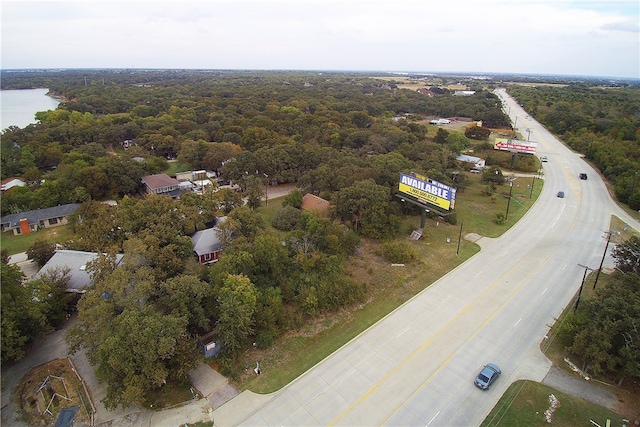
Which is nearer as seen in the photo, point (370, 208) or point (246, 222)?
point (246, 222)

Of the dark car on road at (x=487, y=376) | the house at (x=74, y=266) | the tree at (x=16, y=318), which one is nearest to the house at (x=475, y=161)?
the dark car on road at (x=487, y=376)

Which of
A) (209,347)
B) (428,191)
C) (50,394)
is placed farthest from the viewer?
(428,191)

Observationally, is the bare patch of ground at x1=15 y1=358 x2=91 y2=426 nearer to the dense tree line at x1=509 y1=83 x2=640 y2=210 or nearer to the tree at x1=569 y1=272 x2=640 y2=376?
the tree at x1=569 y1=272 x2=640 y2=376

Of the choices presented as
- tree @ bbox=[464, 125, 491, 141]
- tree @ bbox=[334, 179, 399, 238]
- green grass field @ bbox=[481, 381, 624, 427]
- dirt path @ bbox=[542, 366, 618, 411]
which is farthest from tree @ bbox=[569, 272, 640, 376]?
tree @ bbox=[464, 125, 491, 141]

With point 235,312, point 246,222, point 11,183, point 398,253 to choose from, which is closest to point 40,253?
point 246,222

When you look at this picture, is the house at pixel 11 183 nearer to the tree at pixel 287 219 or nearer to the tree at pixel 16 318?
the tree at pixel 16 318

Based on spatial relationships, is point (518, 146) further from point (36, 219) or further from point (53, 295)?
point (36, 219)
